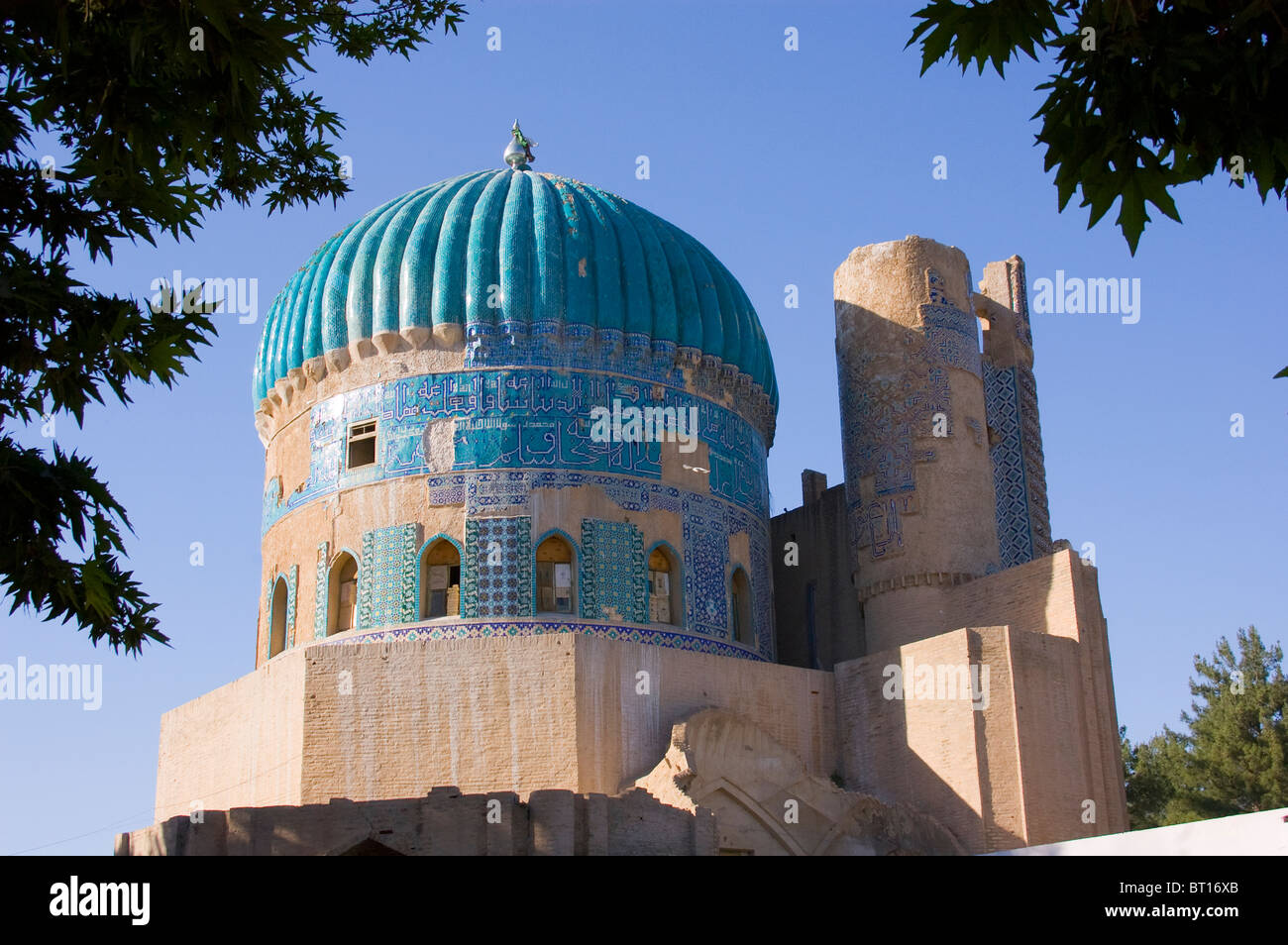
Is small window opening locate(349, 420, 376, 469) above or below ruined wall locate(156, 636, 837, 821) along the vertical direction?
above

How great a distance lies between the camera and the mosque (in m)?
13.4

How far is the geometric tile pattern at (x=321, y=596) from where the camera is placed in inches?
597

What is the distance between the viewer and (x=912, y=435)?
51.5 ft

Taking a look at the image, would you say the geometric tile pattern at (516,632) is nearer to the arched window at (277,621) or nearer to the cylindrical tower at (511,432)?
the cylindrical tower at (511,432)

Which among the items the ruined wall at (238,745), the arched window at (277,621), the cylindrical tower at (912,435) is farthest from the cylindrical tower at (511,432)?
the cylindrical tower at (912,435)

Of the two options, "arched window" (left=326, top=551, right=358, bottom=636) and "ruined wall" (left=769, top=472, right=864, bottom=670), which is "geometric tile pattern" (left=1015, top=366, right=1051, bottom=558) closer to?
"ruined wall" (left=769, top=472, right=864, bottom=670)

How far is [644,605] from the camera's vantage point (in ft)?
49.2

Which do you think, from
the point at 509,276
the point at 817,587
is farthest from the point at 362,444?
the point at 817,587

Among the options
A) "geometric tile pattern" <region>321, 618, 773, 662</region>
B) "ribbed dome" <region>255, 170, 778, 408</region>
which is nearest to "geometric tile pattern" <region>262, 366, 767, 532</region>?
"ribbed dome" <region>255, 170, 778, 408</region>

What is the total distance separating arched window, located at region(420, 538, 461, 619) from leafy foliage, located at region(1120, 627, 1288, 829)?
10.5m

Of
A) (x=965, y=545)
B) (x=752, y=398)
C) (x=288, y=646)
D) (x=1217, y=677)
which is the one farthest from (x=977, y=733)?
(x=1217, y=677)

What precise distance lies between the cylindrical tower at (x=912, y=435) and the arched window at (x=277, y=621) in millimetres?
5754

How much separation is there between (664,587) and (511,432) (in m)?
2.09
